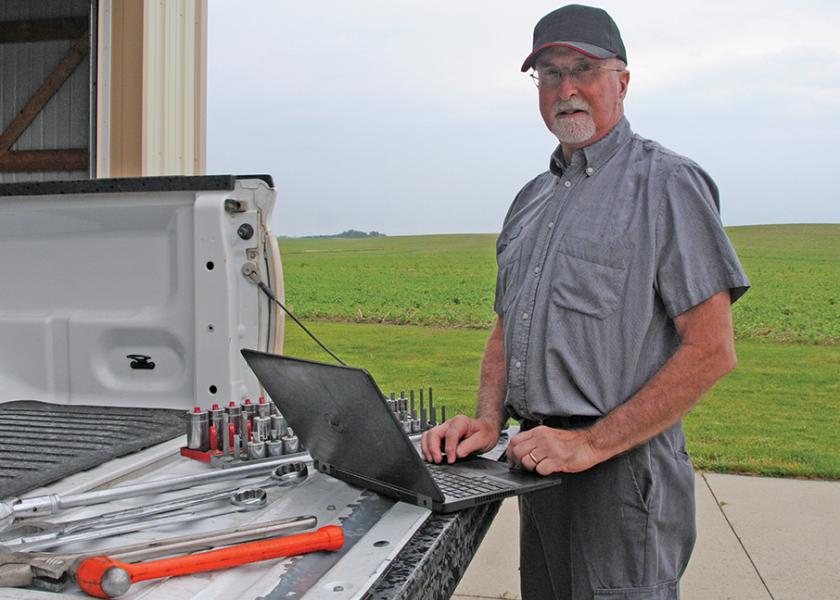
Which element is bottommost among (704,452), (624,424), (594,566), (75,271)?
(704,452)

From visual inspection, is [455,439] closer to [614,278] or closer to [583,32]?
[614,278]

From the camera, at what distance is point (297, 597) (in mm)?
1352

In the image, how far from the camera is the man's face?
232cm

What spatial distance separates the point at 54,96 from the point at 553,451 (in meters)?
7.08

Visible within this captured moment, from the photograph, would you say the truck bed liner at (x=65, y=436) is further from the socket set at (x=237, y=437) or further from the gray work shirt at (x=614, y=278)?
the gray work shirt at (x=614, y=278)

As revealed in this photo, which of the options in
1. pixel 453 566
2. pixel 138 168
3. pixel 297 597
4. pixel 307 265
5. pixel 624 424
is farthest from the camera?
pixel 307 265

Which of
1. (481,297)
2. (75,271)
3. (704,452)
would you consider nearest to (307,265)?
(481,297)

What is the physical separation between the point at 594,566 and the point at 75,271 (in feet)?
7.24

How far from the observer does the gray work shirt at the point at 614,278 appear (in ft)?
6.97

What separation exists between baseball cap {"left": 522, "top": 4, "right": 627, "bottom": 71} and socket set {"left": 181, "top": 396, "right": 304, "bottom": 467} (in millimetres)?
1242

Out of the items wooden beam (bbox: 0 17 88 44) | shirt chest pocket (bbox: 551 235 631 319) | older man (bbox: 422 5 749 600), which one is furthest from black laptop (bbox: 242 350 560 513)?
wooden beam (bbox: 0 17 88 44)

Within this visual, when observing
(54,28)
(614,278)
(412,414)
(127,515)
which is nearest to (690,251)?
(614,278)

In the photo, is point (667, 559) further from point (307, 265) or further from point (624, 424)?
point (307, 265)

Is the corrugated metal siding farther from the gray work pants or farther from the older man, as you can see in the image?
the gray work pants
